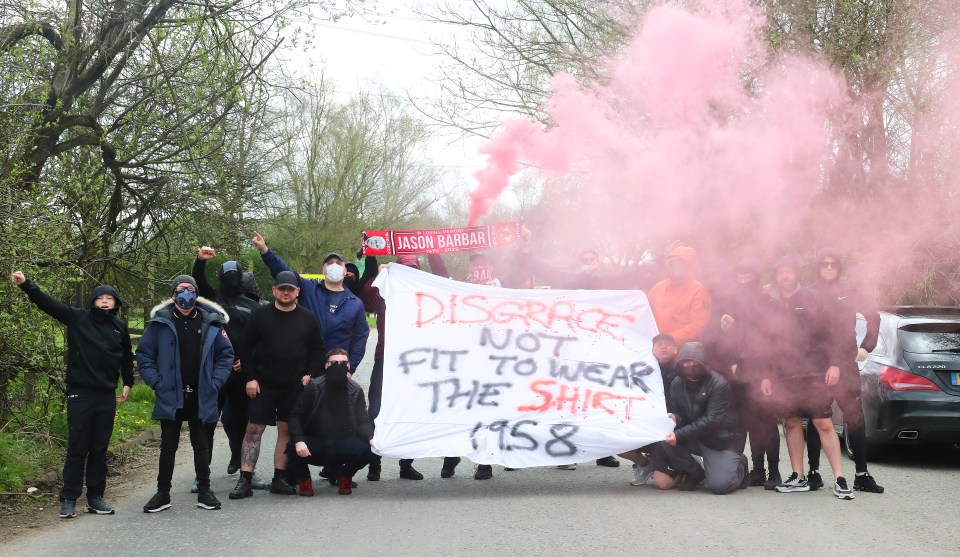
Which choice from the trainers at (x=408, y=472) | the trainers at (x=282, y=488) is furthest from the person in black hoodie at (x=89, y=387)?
the trainers at (x=408, y=472)

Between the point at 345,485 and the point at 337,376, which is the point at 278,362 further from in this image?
the point at 345,485

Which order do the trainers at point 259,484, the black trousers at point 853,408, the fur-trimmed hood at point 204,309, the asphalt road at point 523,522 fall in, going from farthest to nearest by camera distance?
the trainers at point 259,484
the black trousers at point 853,408
the fur-trimmed hood at point 204,309
the asphalt road at point 523,522

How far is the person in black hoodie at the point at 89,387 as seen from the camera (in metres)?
7.31

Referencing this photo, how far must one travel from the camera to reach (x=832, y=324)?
25.7 feet

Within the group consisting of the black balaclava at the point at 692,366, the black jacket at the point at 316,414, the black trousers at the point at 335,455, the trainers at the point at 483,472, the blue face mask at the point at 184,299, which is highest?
the blue face mask at the point at 184,299

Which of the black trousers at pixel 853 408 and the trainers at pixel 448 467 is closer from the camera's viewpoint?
the black trousers at pixel 853 408

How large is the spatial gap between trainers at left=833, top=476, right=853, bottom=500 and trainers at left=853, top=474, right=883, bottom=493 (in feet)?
1.14

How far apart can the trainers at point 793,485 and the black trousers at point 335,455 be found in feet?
11.2

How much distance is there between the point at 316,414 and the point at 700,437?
319cm

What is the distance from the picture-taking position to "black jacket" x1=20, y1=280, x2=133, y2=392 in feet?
24.3

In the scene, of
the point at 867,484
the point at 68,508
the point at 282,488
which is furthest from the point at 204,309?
the point at 867,484

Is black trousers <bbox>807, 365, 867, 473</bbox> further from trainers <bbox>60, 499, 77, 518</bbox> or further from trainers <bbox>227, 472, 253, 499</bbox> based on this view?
trainers <bbox>60, 499, 77, 518</bbox>

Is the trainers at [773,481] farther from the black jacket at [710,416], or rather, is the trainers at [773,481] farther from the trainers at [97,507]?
the trainers at [97,507]

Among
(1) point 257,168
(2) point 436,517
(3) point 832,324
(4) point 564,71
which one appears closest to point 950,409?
(3) point 832,324
